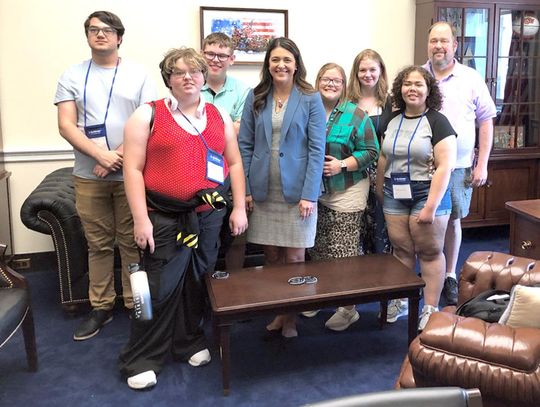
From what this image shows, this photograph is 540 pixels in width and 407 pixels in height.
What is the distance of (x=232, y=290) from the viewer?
228cm

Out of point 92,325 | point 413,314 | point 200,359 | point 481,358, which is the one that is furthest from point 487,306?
point 92,325

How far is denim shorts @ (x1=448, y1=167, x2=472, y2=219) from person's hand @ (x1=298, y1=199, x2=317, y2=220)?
97 cm

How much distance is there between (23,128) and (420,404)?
3.36 meters

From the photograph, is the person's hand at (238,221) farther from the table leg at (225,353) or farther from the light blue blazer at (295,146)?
the table leg at (225,353)

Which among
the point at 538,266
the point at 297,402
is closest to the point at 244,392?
the point at 297,402

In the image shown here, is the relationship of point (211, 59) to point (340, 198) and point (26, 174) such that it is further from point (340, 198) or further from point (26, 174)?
point (26, 174)

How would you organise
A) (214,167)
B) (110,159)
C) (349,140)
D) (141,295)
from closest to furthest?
(141,295), (214,167), (110,159), (349,140)

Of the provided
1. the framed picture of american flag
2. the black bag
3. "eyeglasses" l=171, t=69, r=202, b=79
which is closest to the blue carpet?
the black bag

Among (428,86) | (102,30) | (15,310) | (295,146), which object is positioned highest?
(102,30)

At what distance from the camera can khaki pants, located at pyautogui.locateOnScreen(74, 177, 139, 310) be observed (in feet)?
8.63

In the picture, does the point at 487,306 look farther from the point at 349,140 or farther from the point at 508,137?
the point at 508,137

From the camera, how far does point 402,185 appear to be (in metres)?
2.57

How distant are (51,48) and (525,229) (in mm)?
2975

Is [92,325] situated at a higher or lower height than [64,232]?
lower
